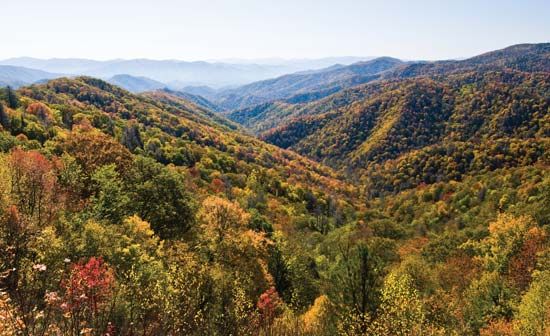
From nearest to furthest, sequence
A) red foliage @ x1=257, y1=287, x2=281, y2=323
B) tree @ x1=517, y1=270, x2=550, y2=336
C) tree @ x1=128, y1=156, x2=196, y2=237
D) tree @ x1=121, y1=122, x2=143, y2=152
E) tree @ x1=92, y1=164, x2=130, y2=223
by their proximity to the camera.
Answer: tree @ x1=517, y1=270, x2=550, y2=336, red foliage @ x1=257, y1=287, x2=281, y2=323, tree @ x1=92, y1=164, x2=130, y2=223, tree @ x1=128, y1=156, x2=196, y2=237, tree @ x1=121, y1=122, x2=143, y2=152

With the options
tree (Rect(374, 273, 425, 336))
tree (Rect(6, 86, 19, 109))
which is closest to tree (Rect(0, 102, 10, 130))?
tree (Rect(6, 86, 19, 109))

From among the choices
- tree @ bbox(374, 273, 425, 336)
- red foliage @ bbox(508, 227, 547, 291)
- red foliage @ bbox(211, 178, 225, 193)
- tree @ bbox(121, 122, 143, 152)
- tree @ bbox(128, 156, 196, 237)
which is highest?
tree @ bbox(128, 156, 196, 237)

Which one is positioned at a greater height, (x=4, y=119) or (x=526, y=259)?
(x=4, y=119)

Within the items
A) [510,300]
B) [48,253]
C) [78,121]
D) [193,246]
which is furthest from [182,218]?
[78,121]

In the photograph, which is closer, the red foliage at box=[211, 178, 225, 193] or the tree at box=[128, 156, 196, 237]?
the tree at box=[128, 156, 196, 237]

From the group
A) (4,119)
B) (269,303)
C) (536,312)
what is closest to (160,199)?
(269,303)

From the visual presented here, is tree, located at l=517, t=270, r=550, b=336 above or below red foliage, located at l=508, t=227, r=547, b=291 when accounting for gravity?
above

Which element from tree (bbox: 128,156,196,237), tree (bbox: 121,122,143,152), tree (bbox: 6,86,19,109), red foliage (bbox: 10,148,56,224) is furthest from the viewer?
tree (bbox: 121,122,143,152)

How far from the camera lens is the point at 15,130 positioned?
292ft

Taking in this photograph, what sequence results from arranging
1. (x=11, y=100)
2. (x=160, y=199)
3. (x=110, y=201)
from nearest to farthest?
1. (x=110, y=201)
2. (x=160, y=199)
3. (x=11, y=100)

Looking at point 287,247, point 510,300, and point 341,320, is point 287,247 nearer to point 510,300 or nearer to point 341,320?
point 341,320

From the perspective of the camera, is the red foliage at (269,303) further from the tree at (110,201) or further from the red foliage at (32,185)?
the red foliage at (32,185)

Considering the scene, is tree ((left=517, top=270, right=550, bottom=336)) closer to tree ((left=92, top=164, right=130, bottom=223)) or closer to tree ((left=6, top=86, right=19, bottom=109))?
tree ((left=92, top=164, right=130, bottom=223))

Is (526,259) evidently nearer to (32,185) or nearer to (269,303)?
(269,303)
